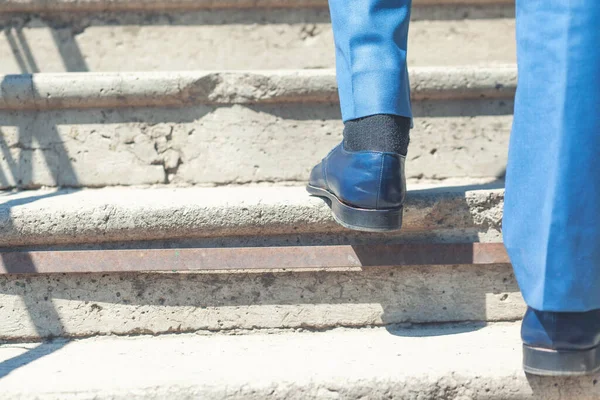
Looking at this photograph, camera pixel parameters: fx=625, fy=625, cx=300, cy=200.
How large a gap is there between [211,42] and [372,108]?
2.76 ft

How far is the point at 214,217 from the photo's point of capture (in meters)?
1.16

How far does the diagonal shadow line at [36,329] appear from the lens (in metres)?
1.08

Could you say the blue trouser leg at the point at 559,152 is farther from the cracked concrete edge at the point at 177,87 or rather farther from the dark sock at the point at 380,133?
the cracked concrete edge at the point at 177,87

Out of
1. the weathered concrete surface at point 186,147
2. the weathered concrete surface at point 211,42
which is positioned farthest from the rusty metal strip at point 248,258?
the weathered concrete surface at point 211,42

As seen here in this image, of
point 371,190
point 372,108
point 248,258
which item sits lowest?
point 248,258

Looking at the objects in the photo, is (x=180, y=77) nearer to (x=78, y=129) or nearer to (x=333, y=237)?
(x=78, y=129)

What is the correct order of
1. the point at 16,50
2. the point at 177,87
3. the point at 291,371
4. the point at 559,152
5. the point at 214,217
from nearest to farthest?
the point at 559,152, the point at 291,371, the point at 214,217, the point at 177,87, the point at 16,50

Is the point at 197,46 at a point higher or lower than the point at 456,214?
higher

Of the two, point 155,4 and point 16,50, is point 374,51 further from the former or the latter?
point 16,50

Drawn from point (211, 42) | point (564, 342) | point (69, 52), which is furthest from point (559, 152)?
point (69, 52)

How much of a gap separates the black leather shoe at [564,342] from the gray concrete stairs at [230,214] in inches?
2.7

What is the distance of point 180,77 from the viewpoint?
4.85 ft

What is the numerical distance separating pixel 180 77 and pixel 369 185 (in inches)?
25.0

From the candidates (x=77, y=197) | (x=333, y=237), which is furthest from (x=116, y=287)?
(x=333, y=237)
